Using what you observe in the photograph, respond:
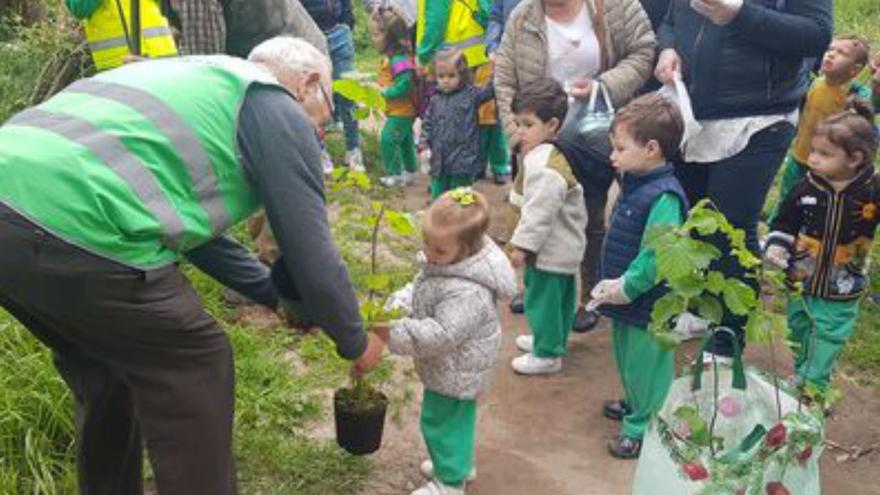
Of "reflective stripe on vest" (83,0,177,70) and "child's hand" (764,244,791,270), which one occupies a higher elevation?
"reflective stripe on vest" (83,0,177,70)

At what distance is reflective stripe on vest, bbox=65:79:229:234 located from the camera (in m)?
2.12

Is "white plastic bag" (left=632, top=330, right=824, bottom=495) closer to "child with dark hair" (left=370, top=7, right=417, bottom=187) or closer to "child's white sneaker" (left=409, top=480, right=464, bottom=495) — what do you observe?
"child's white sneaker" (left=409, top=480, right=464, bottom=495)

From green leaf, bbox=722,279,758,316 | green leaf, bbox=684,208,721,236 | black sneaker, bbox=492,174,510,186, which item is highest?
green leaf, bbox=684,208,721,236

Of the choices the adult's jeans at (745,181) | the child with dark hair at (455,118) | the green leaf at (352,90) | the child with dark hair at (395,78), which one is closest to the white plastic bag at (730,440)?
the adult's jeans at (745,181)

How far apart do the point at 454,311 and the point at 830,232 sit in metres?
1.56

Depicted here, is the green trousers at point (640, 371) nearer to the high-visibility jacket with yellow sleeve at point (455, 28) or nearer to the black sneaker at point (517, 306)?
the black sneaker at point (517, 306)

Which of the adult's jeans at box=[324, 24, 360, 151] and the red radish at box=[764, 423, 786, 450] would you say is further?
the adult's jeans at box=[324, 24, 360, 151]

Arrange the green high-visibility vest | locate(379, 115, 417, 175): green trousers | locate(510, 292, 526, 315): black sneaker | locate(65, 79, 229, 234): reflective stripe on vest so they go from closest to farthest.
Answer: the green high-visibility vest, locate(65, 79, 229, 234): reflective stripe on vest, locate(510, 292, 526, 315): black sneaker, locate(379, 115, 417, 175): green trousers

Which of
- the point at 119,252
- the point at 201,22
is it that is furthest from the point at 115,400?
the point at 201,22

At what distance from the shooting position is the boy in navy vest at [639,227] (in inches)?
129

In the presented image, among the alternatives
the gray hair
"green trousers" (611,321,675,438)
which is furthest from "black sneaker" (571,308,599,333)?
the gray hair

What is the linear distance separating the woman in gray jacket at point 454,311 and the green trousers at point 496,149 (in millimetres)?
3140

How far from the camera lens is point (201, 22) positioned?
447 cm

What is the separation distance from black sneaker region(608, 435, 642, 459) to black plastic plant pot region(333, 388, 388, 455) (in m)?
1.00
